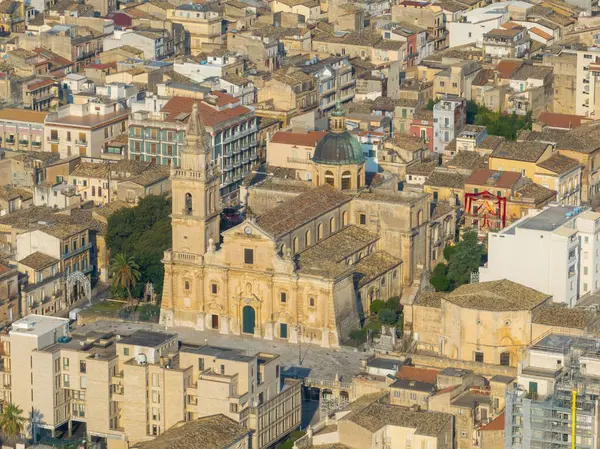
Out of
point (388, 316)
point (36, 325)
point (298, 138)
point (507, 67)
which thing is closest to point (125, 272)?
point (36, 325)

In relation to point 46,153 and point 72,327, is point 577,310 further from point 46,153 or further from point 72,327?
point 46,153

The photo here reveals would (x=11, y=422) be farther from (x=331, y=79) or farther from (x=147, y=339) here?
(x=331, y=79)

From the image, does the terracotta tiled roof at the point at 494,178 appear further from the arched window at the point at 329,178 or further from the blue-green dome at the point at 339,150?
the arched window at the point at 329,178

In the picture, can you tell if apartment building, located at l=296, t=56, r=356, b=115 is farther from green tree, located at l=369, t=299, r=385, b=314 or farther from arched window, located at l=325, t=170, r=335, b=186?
green tree, located at l=369, t=299, r=385, b=314

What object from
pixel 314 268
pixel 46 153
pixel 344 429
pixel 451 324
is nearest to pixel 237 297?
pixel 314 268

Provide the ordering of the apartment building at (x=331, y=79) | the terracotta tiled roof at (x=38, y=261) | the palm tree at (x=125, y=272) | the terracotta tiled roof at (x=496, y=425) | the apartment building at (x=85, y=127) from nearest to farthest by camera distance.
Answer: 1. the terracotta tiled roof at (x=496, y=425)
2. the terracotta tiled roof at (x=38, y=261)
3. the palm tree at (x=125, y=272)
4. the apartment building at (x=85, y=127)
5. the apartment building at (x=331, y=79)

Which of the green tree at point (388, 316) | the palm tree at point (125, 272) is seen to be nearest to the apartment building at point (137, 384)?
the green tree at point (388, 316)

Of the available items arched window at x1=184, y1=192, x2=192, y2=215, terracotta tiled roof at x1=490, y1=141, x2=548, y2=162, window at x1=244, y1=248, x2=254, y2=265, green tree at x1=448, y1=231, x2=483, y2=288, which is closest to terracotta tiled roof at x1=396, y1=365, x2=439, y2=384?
window at x1=244, y1=248, x2=254, y2=265
